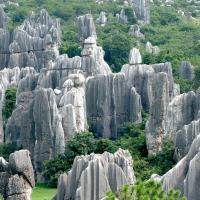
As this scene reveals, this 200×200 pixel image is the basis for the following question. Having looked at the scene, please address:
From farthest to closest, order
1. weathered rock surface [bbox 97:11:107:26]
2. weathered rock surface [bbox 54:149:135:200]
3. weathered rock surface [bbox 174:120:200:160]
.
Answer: weathered rock surface [bbox 97:11:107:26], weathered rock surface [bbox 174:120:200:160], weathered rock surface [bbox 54:149:135:200]

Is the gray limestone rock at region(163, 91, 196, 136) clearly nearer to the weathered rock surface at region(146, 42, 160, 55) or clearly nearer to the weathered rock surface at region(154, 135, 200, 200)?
the weathered rock surface at region(154, 135, 200, 200)

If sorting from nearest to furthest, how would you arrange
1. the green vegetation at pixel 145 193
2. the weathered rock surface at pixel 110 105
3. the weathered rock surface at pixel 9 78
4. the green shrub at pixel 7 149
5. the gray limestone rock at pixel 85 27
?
1. the green vegetation at pixel 145 193
2. the green shrub at pixel 7 149
3. the weathered rock surface at pixel 110 105
4. the weathered rock surface at pixel 9 78
5. the gray limestone rock at pixel 85 27

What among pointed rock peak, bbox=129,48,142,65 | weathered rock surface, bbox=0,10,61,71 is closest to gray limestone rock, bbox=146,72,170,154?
pointed rock peak, bbox=129,48,142,65

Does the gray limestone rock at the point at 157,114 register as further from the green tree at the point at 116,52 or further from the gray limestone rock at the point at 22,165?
the green tree at the point at 116,52

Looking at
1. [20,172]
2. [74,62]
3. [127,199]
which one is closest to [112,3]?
[74,62]

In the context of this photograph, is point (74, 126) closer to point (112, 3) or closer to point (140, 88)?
point (140, 88)

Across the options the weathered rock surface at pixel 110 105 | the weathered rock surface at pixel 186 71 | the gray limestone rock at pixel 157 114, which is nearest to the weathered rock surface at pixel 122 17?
the weathered rock surface at pixel 186 71
